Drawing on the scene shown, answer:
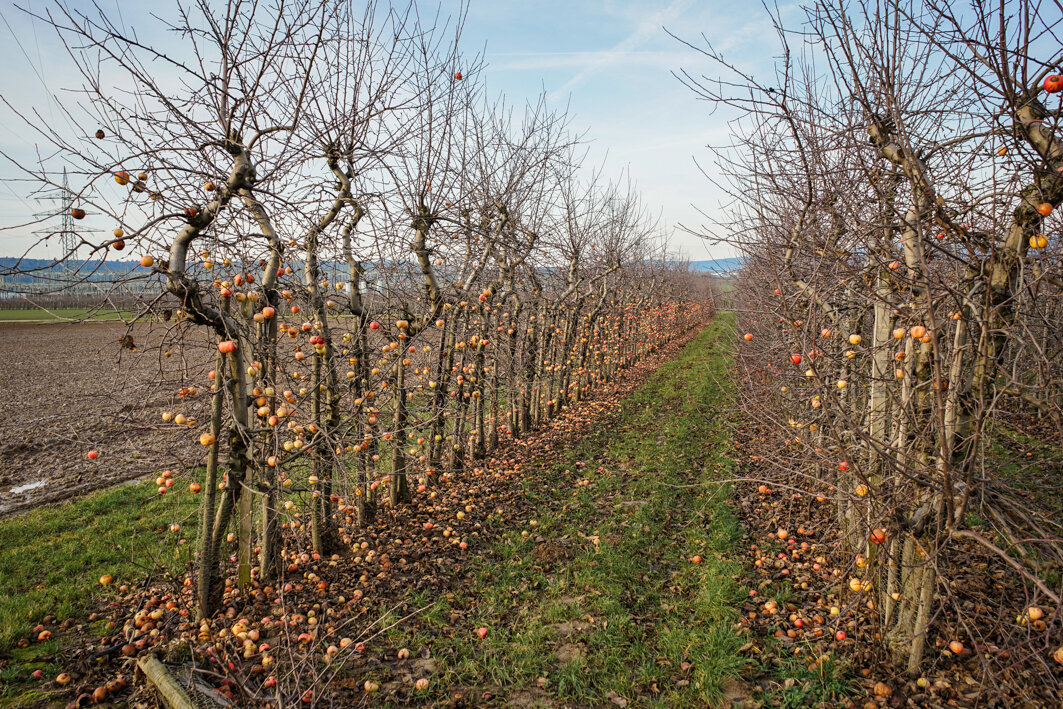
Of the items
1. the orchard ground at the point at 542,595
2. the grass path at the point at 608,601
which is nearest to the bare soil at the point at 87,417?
the orchard ground at the point at 542,595

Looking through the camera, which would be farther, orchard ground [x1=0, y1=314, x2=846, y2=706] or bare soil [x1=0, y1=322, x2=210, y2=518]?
bare soil [x1=0, y1=322, x2=210, y2=518]

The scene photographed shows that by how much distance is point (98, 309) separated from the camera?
301 centimetres

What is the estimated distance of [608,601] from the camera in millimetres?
4051

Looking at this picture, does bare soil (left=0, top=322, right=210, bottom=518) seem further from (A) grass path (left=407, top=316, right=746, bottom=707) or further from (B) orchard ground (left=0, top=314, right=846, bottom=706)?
(A) grass path (left=407, top=316, right=746, bottom=707)

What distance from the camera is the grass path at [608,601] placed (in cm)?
328

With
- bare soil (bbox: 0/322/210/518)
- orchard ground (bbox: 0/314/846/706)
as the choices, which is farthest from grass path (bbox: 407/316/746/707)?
bare soil (bbox: 0/322/210/518)

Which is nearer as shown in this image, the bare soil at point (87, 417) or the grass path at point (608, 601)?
the grass path at point (608, 601)

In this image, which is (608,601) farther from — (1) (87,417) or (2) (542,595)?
(1) (87,417)

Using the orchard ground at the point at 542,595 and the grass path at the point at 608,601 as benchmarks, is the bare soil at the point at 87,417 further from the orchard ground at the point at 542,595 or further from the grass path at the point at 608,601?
the grass path at the point at 608,601

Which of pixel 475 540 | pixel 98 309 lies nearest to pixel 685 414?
pixel 475 540

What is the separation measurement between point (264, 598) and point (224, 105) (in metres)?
3.66

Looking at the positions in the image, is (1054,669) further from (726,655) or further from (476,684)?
(476,684)

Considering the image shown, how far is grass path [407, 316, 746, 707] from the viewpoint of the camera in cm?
328

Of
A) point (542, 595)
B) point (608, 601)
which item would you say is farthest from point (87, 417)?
point (608, 601)
